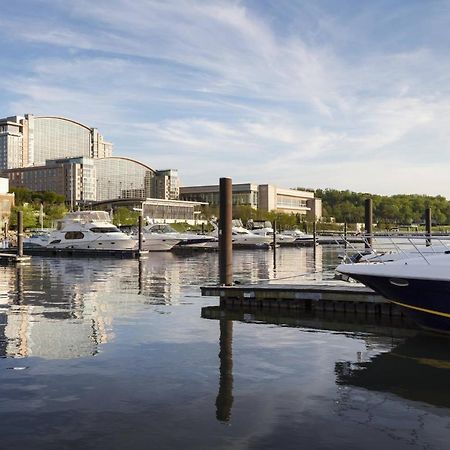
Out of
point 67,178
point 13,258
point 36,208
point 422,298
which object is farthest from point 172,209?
point 422,298

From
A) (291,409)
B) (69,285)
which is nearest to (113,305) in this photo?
(69,285)

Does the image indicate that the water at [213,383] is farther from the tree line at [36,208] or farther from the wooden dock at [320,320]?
the tree line at [36,208]

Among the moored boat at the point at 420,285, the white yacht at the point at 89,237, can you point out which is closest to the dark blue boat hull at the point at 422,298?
the moored boat at the point at 420,285

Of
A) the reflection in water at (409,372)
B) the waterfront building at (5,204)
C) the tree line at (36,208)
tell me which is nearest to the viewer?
the reflection in water at (409,372)

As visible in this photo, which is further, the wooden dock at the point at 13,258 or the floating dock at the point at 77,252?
the floating dock at the point at 77,252

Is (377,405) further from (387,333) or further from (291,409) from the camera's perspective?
(387,333)

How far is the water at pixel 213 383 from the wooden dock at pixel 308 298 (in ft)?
2.82

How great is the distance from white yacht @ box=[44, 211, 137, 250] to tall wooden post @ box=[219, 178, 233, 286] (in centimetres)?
3996

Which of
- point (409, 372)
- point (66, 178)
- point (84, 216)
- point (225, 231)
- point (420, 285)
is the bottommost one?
point (409, 372)

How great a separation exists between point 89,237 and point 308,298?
1778 inches

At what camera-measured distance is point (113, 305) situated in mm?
20125

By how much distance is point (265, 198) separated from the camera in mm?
177750

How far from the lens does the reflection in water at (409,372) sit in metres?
9.95

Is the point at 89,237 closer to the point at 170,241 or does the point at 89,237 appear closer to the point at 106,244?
the point at 106,244
